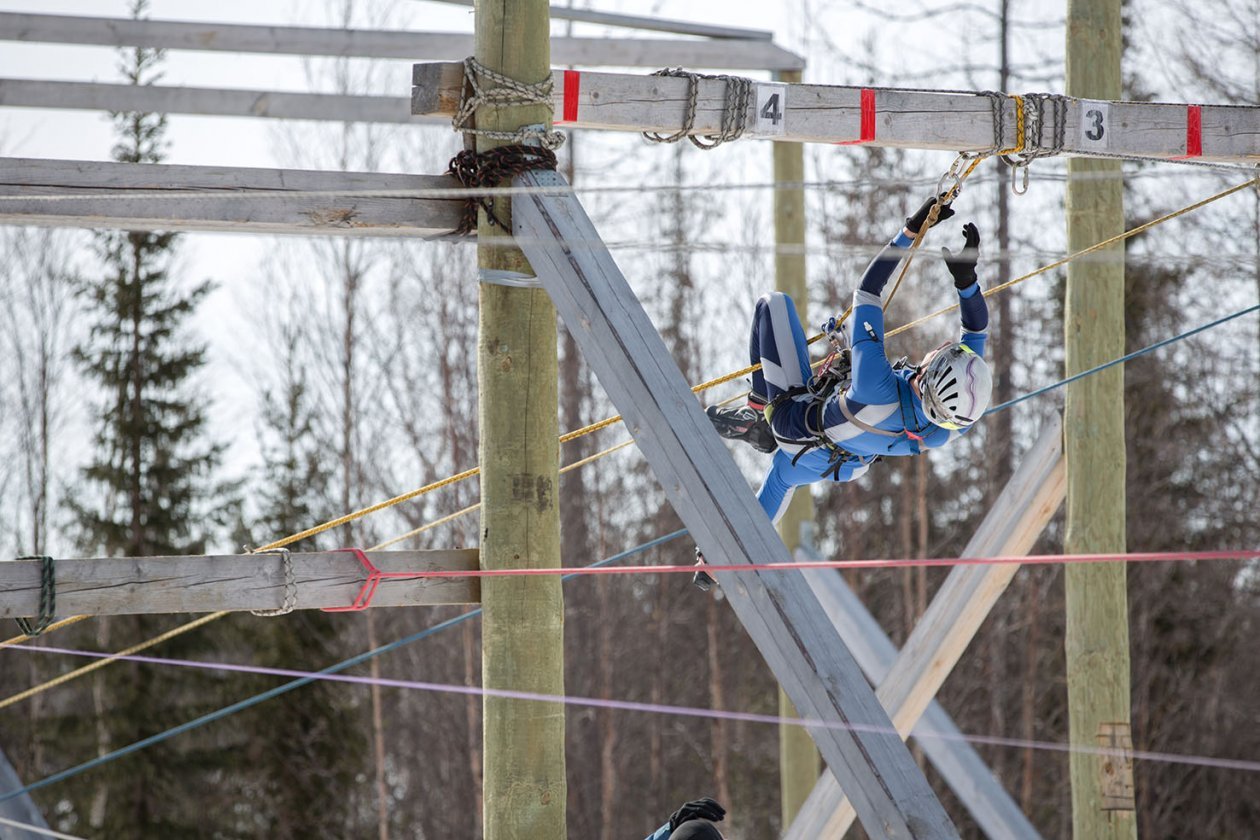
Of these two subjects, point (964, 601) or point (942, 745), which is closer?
point (964, 601)

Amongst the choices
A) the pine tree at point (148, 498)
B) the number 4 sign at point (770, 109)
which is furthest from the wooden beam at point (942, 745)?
the pine tree at point (148, 498)

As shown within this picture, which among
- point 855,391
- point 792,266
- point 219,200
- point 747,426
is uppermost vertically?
point 792,266

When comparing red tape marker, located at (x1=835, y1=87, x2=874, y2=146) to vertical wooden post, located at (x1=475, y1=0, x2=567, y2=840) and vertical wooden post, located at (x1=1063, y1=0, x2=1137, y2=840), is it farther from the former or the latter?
vertical wooden post, located at (x1=1063, y1=0, x2=1137, y2=840)

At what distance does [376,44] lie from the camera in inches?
324

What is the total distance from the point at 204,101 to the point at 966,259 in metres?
5.54

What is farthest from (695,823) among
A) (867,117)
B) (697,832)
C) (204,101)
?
(204,101)

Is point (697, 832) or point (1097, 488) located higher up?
point (1097, 488)

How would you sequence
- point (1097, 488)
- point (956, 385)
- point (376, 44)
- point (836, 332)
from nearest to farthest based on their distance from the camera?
point (956, 385)
point (836, 332)
point (1097, 488)
point (376, 44)

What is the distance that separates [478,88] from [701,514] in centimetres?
151

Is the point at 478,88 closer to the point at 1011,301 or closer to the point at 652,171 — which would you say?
the point at 652,171

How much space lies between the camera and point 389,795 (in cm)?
1866

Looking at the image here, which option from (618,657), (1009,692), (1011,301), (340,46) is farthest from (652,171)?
(340,46)

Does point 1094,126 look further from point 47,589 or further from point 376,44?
point 376,44

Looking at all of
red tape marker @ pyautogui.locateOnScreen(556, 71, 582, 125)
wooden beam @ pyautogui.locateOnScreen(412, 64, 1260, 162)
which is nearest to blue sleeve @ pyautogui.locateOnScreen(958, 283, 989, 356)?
wooden beam @ pyautogui.locateOnScreen(412, 64, 1260, 162)
